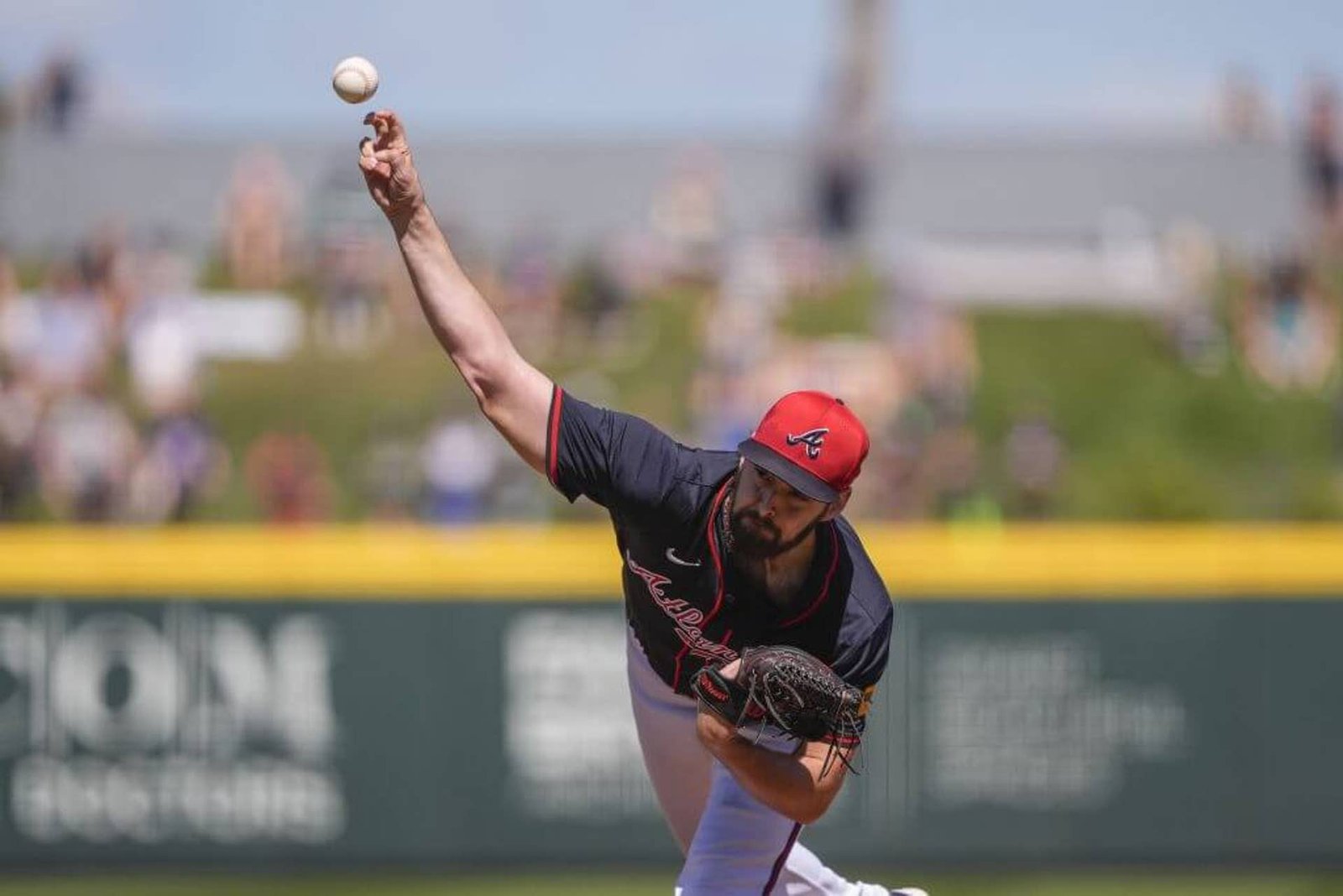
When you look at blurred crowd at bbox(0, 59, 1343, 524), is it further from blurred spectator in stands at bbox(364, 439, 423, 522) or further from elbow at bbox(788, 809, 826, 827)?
elbow at bbox(788, 809, 826, 827)

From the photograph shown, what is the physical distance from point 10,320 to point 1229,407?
908 cm

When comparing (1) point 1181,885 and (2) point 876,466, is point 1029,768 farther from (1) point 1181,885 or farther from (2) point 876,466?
(2) point 876,466

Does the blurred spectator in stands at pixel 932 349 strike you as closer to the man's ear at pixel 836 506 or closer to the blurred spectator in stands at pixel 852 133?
the blurred spectator in stands at pixel 852 133

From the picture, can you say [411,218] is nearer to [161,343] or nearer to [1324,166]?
[161,343]

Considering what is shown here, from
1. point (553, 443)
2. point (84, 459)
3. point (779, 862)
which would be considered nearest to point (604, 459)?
point (553, 443)

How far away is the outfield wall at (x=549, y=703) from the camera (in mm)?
9617

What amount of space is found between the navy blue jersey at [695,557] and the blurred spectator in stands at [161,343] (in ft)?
29.4

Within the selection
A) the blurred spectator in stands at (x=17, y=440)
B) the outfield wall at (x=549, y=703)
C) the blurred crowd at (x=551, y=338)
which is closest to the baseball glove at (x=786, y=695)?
the outfield wall at (x=549, y=703)

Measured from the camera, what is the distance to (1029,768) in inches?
391

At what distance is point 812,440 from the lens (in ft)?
13.3

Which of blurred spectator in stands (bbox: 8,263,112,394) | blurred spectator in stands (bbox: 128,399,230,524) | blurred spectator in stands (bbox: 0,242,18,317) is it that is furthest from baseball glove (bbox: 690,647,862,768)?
blurred spectator in stands (bbox: 0,242,18,317)

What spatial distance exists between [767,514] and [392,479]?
9090 millimetres

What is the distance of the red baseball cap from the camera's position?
404 centimetres

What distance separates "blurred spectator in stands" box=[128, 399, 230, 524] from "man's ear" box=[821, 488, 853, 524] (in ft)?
26.9
